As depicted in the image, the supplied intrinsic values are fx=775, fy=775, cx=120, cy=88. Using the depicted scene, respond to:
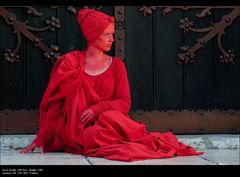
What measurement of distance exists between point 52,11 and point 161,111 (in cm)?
124

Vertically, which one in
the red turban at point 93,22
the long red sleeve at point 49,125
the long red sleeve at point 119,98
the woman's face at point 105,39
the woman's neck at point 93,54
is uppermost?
the red turban at point 93,22

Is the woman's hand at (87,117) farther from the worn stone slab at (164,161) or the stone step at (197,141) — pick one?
the stone step at (197,141)

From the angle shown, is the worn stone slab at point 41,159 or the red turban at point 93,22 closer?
the worn stone slab at point 41,159

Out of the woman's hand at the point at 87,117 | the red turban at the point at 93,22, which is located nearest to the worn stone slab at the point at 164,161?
the woman's hand at the point at 87,117

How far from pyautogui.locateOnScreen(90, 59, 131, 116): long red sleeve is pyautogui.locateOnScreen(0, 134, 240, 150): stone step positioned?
0.74m

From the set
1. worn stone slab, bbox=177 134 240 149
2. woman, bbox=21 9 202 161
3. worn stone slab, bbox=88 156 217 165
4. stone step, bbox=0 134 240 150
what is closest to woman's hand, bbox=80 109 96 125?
woman, bbox=21 9 202 161

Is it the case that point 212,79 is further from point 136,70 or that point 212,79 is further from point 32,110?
point 32,110

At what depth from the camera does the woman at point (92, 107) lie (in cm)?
552

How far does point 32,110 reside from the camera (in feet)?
21.1

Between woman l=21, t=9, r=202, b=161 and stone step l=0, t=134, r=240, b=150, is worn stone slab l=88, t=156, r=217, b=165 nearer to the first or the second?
woman l=21, t=9, r=202, b=161

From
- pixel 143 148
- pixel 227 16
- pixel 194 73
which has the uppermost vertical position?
pixel 227 16

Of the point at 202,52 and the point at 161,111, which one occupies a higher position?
the point at 202,52

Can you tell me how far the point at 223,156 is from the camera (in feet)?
18.4

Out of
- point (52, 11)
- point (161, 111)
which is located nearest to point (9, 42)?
point (52, 11)
